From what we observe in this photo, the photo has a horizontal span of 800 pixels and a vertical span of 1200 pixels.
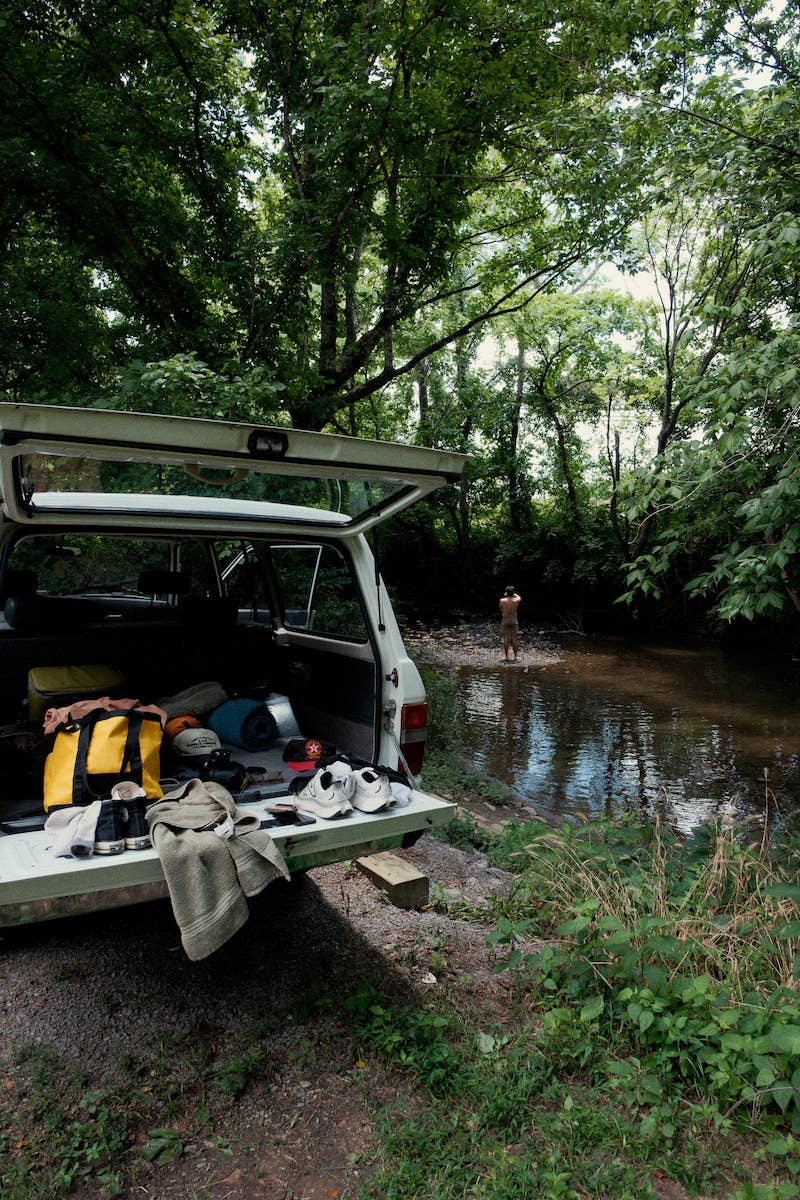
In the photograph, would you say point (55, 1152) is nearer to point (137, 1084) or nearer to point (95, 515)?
point (137, 1084)

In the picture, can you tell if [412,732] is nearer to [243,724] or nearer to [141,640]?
[243,724]

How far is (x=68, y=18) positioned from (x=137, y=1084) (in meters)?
9.72

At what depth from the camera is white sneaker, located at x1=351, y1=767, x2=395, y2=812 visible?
3080 millimetres

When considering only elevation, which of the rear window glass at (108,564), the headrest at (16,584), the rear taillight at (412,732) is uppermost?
the rear window glass at (108,564)

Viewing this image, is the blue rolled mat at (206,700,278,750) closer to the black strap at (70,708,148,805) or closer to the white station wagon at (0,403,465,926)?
the white station wagon at (0,403,465,926)

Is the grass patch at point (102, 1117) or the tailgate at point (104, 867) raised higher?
the tailgate at point (104, 867)

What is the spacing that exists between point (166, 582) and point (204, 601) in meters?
0.46

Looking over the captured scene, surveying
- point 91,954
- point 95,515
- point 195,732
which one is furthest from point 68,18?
point 91,954

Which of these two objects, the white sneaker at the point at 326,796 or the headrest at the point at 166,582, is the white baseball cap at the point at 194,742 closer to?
the white sneaker at the point at 326,796

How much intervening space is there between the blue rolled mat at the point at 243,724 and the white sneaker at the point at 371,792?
911 millimetres

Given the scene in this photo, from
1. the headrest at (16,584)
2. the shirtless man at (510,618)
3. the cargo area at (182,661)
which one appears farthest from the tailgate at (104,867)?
the shirtless man at (510,618)

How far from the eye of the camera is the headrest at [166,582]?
5051 mm

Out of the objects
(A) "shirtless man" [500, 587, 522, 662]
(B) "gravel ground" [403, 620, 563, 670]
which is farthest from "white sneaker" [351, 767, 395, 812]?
(A) "shirtless man" [500, 587, 522, 662]

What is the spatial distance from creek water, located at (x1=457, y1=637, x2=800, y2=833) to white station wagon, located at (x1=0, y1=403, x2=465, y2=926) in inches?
104
